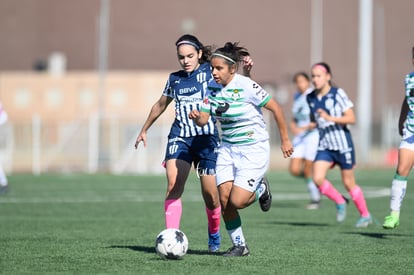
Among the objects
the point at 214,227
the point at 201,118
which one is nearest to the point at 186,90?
the point at 201,118

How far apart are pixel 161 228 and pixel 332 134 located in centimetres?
293

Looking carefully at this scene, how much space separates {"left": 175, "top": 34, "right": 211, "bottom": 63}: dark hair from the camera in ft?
31.9

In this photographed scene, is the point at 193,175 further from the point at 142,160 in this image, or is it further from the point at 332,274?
the point at 332,274

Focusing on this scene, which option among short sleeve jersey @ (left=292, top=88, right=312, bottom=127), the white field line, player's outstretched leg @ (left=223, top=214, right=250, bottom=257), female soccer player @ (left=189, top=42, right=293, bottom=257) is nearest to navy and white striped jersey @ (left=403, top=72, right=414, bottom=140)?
female soccer player @ (left=189, top=42, right=293, bottom=257)

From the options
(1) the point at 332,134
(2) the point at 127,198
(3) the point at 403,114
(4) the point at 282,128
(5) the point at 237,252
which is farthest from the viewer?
(2) the point at 127,198

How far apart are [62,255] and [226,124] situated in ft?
7.08

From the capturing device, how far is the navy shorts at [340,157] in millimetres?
13773

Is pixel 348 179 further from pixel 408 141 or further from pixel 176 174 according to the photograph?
pixel 176 174

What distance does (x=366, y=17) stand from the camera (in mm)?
34375

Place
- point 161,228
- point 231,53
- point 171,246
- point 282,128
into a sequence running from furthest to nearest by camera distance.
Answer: point 161,228 → point 231,53 → point 282,128 → point 171,246

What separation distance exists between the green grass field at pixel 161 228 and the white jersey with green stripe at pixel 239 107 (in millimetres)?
1253

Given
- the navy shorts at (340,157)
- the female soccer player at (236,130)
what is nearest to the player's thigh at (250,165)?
the female soccer player at (236,130)

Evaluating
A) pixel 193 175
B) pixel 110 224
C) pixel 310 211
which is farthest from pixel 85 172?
pixel 110 224

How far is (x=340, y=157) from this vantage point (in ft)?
45.3
